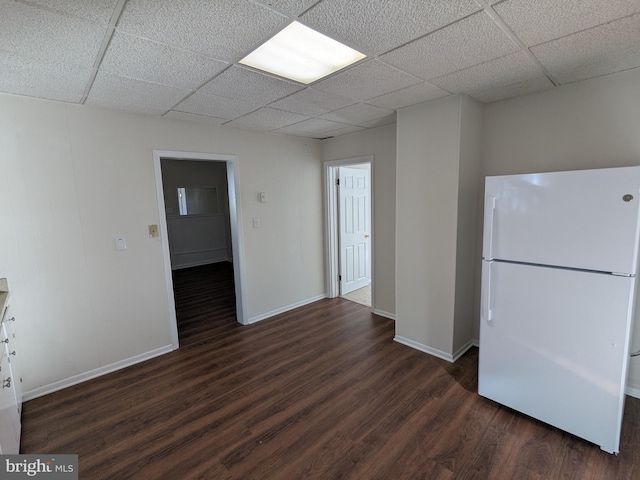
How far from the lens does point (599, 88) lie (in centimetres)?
228

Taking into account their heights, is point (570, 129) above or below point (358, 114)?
below

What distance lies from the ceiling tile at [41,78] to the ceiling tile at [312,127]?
6.54 feet

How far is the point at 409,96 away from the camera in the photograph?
257cm

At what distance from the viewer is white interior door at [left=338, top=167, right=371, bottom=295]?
466 cm

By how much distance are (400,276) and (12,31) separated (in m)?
3.25

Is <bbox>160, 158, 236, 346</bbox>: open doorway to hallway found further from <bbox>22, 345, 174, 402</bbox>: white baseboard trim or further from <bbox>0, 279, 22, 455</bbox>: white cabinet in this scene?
<bbox>0, 279, 22, 455</bbox>: white cabinet

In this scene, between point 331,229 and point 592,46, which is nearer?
point 592,46

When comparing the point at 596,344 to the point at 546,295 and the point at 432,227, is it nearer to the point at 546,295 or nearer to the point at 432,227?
the point at 546,295

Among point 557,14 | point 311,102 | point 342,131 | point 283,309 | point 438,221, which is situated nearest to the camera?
point 557,14

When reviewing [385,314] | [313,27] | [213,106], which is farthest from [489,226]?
[213,106]

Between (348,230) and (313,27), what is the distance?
3.44m

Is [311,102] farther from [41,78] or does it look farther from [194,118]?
[41,78]

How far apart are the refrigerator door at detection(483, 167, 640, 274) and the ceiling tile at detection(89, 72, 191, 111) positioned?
251 centimetres

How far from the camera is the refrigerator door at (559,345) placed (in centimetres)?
173
